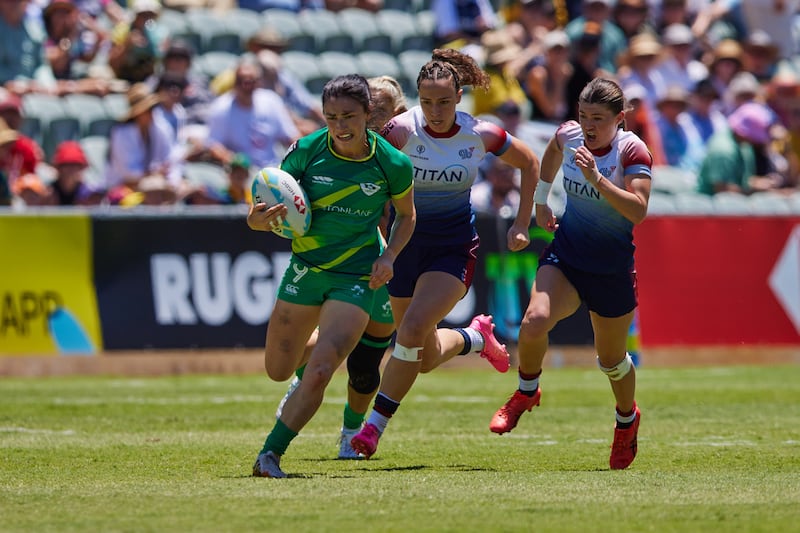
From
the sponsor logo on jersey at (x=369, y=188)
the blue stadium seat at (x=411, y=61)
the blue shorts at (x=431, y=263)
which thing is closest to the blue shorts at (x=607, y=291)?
the blue shorts at (x=431, y=263)

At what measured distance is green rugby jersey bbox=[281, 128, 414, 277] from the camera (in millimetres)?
7984

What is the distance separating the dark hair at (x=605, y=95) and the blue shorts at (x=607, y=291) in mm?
982

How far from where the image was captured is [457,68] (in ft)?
29.3

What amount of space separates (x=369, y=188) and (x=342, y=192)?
0.50 ft

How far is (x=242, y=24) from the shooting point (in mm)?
20203

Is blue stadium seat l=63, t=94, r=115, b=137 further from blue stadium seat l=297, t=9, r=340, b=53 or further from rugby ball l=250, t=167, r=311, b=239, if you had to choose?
→ rugby ball l=250, t=167, r=311, b=239

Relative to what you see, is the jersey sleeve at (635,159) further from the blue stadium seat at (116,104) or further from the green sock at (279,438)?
the blue stadium seat at (116,104)

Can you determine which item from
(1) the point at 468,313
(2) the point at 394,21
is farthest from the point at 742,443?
(2) the point at 394,21

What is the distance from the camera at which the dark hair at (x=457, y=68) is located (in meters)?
8.70

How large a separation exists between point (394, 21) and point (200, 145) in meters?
5.46

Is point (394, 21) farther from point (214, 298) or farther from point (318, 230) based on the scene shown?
point (318, 230)

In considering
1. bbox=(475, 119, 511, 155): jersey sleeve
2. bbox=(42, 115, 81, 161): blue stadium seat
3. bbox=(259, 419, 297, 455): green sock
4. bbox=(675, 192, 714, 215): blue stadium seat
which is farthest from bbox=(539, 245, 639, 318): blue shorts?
bbox=(42, 115, 81, 161): blue stadium seat

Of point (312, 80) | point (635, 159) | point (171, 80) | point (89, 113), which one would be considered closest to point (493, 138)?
point (635, 159)

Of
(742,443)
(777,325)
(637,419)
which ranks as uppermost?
(637,419)
